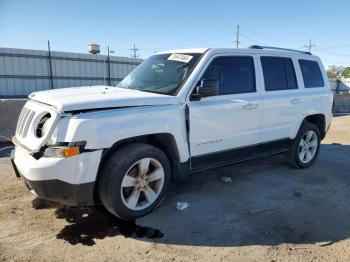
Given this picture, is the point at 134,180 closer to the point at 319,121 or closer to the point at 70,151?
the point at 70,151

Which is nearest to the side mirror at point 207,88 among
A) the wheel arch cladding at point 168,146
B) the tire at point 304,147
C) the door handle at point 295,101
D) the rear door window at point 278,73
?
the wheel arch cladding at point 168,146

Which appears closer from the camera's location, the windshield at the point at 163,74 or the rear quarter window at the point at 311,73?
the windshield at the point at 163,74

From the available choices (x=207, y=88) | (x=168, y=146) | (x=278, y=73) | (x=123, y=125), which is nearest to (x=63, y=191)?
(x=123, y=125)

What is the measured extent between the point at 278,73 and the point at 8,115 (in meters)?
6.30

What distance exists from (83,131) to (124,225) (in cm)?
120

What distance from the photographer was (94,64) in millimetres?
21359

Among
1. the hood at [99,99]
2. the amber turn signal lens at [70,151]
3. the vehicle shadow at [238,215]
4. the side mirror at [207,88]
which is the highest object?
the side mirror at [207,88]

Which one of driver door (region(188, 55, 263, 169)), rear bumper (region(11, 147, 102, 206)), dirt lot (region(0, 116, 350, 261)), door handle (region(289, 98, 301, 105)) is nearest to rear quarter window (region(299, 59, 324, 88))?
door handle (region(289, 98, 301, 105))

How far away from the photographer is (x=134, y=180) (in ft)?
12.8

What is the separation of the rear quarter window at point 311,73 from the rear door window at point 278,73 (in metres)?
0.34

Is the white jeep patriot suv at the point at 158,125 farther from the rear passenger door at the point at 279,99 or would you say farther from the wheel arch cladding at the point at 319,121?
the wheel arch cladding at the point at 319,121

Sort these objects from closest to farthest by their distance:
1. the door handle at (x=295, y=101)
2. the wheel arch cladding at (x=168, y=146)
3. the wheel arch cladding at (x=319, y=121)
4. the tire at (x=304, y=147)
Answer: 1. the wheel arch cladding at (x=168, y=146)
2. the door handle at (x=295, y=101)
3. the tire at (x=304, y=147)
4. the wheel arch cladding at (x=319, y=121)

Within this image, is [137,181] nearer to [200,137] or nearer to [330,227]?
[200,137]

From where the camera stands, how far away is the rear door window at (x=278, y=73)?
5344 millimetres
